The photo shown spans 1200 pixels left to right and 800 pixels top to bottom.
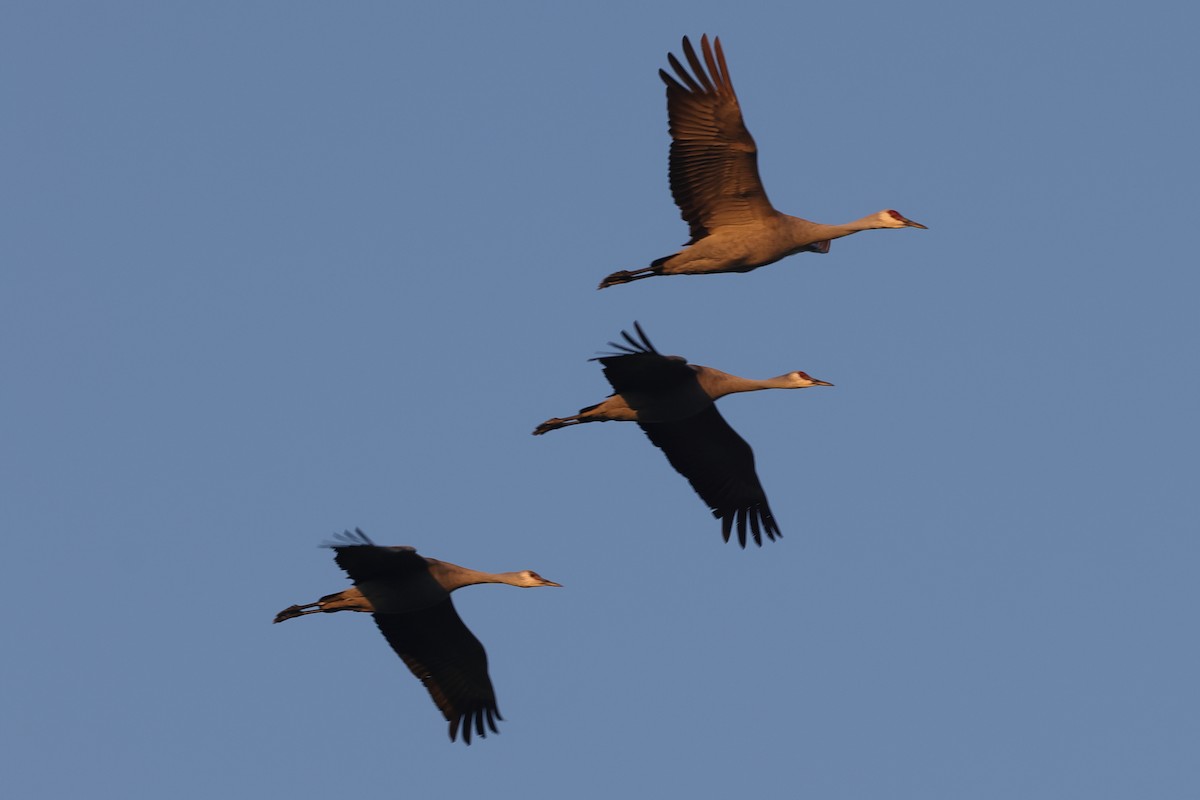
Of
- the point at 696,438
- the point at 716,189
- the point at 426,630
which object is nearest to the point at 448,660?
the point at 426,630

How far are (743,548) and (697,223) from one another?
3.64 m

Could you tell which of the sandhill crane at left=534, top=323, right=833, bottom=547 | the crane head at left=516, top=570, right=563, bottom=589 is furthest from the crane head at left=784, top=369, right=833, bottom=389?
the crane head at left=516, top=570, right=563, bottom=589

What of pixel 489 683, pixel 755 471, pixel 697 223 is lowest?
pixel 489 683

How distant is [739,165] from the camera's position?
817 inches

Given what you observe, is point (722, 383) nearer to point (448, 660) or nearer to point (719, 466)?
point (719, 466)

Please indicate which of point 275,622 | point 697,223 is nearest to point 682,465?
point 697,223

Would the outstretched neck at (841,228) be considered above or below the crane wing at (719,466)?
above

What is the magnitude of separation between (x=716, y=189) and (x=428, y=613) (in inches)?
186

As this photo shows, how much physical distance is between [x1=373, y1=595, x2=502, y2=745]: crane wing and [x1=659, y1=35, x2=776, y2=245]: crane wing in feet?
14.5

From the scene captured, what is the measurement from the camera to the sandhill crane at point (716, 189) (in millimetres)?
20688

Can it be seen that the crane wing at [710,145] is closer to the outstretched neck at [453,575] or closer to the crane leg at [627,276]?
the crane leg at [627,276]

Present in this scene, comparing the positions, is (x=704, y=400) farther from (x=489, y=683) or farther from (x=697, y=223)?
(x=489, y=683)

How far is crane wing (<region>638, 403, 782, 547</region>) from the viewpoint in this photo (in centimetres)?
2239

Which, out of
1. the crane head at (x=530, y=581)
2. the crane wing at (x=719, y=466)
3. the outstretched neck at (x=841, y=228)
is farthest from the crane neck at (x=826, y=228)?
the crane head at (x=530, y=581)
